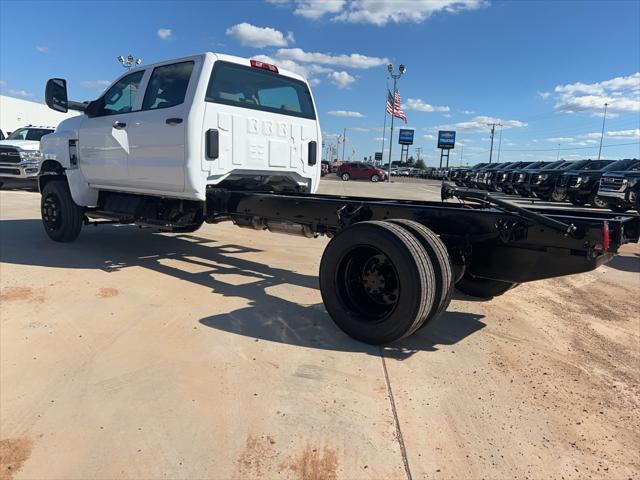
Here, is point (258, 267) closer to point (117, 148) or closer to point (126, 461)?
point (117, 148)

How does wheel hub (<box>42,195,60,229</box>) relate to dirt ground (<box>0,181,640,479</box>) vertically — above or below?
above

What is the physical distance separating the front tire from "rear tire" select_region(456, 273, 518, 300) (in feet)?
17.8

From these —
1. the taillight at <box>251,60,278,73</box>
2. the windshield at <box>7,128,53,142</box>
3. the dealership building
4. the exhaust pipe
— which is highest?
the dealership building

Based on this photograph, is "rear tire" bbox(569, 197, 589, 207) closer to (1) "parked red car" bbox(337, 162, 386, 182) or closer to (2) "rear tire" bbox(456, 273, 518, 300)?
(2) "rear tire" bbox(456, 273, 518, 300)

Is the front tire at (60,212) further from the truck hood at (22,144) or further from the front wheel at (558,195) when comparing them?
the front wheel at (558,195)

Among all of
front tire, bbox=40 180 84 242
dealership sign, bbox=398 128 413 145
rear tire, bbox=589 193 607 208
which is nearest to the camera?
front tire, bbox=40 180 84 242

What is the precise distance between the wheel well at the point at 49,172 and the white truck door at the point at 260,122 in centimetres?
318

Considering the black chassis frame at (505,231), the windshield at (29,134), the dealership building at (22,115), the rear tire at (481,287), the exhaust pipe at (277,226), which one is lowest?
the rear tire at (481,287)

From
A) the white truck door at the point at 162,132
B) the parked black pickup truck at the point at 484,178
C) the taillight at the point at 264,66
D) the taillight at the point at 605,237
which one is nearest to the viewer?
the taillight at the point at 605,237

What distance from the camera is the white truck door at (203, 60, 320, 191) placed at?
5.22 metres

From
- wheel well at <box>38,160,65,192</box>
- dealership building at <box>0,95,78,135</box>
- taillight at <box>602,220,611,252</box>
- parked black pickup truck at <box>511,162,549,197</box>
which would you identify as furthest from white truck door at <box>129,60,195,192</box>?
dealership building at <box>0,95,78,135</box>

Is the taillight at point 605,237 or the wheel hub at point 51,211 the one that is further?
the wheel hub at point 51,211

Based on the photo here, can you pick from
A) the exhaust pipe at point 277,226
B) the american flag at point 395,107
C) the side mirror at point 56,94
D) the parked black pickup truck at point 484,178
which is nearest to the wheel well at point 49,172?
the side mirror at point 56,94

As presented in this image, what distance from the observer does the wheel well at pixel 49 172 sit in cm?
697
